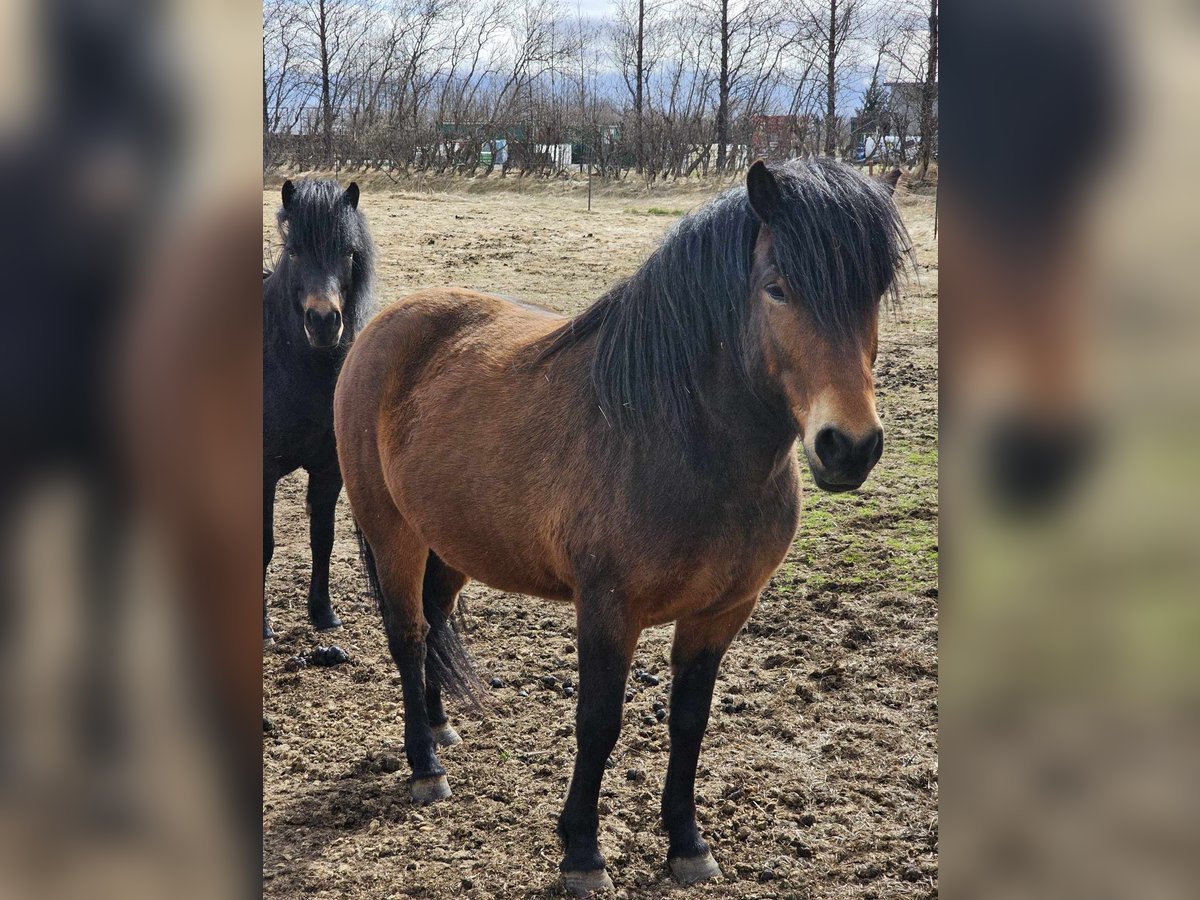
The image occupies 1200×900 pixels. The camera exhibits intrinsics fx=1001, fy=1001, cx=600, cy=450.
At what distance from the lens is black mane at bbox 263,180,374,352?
4.21 m

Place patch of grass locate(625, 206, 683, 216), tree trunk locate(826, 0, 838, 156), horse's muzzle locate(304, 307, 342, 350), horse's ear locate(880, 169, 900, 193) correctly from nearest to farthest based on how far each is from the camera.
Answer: horse's ear locate(880, 169, 900, 193) → horse's muzzle locate(304, 307, 342, 350) → patch of grass locate(625, 206, 683, 216) → tree trunk locate(826, 0, 838, 156)

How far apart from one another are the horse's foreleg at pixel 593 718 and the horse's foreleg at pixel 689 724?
23cm

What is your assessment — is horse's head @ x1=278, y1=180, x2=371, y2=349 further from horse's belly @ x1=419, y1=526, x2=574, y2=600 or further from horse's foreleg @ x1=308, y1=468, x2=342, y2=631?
horse's belly @ x1=419, y1=526, x2=574, y2=600

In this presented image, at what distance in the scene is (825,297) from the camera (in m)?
2.12

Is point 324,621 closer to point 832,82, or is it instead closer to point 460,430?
point 460,430

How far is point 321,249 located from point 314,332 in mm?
360

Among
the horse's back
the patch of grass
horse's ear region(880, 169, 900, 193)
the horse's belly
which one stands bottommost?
the horse's belly

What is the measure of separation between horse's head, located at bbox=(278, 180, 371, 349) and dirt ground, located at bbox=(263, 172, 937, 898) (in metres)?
1.45

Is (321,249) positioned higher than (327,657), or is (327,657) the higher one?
(321,249)

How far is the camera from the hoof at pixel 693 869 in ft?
9.52
